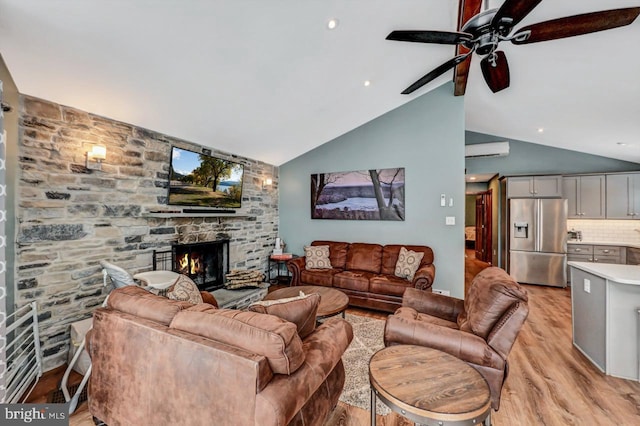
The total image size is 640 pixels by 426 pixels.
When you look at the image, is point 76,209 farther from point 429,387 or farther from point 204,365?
point 429,387

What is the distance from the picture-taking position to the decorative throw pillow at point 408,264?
12.8 feet

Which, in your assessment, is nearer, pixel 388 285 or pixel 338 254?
pixel 388 285

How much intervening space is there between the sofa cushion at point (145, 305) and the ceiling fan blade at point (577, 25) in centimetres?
277

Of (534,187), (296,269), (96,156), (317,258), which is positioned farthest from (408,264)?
(96,156)

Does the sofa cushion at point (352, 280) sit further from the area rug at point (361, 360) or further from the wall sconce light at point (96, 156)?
the wall sconce light at point (96, 156)

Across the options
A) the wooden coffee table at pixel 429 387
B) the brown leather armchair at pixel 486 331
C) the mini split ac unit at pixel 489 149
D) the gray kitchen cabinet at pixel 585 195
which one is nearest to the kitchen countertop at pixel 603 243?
the gray kitchen cabinet at pixel 585 195

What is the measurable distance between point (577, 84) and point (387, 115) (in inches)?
94.3

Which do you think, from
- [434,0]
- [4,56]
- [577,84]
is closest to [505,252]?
[577,84]

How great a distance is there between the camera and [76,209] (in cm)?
259

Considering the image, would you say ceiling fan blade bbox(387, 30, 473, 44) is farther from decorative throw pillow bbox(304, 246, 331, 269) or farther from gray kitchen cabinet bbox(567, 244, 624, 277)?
gray kitchen cabinet bbox(567, 244, 624, 277)

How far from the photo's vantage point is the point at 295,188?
5.51 metres

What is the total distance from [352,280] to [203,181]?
253cm

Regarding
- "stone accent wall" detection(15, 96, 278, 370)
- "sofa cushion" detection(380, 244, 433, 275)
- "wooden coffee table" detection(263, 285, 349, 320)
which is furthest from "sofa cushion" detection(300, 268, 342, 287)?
"stone accent wall" detection(15, 96, 278, 370)

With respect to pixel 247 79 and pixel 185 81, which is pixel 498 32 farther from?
pixel 185 81
